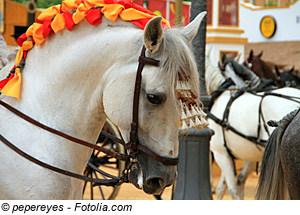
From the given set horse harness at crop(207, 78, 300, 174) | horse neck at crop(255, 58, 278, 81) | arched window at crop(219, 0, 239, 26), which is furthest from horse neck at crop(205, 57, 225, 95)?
arched window at crop(219, 0, 239, 26)

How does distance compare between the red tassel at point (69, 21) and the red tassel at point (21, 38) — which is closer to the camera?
the red tassel at point (69, 21)

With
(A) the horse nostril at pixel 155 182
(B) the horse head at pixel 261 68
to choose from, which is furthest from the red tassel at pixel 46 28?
(B) the horse head at pixel 261 68

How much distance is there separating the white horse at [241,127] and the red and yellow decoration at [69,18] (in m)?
3.74

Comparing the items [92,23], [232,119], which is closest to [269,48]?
[232,119]

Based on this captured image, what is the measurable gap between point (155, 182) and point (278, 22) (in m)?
16.9

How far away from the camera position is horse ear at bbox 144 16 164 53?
1.80m

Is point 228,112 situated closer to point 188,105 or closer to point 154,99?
point 188,105

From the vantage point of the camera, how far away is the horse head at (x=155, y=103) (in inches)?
73.5

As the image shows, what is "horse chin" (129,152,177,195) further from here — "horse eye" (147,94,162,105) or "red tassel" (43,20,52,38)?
"red tassel" (43,20,52,38)

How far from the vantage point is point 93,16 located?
1979mm

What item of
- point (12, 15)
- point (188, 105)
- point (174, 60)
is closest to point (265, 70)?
point (188, 105)

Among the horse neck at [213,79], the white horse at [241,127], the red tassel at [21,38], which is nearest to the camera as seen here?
the red tassel at [21,38]

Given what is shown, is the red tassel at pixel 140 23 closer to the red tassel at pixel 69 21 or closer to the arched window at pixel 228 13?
the red tassel at pixel 69 21
